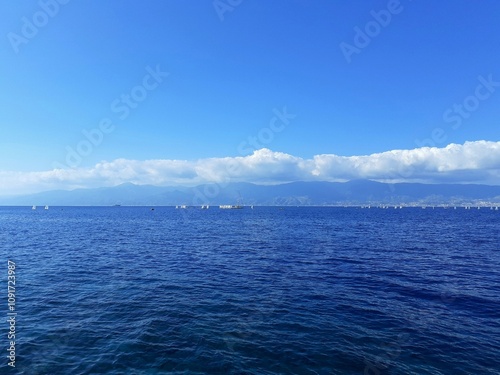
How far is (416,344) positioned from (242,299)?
16301 mm

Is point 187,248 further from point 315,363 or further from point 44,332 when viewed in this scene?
point 315,363

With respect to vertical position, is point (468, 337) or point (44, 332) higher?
point (44, 332)

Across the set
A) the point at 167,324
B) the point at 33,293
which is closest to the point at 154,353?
the point at 167,324

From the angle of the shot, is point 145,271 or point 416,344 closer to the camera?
point 416,344

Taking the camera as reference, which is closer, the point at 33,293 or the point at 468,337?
the point at 468,337

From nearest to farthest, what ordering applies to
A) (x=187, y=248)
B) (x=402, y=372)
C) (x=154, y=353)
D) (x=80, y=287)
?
1. (x=402, y=372)
2. (x=154, y=353)
3. (x=80, y=287)
4. (x=187, y=248)

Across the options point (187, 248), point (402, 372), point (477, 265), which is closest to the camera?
point (402, 372)

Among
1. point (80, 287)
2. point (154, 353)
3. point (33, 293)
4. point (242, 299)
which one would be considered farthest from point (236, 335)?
point (33, 293)

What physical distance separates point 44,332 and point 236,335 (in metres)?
15.3

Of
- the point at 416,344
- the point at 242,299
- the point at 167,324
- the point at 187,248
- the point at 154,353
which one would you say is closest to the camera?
the point at 154,353

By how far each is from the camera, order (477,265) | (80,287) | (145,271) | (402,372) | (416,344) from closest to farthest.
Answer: (402,372) < (416,344) < (80,287) < (145,271) < (477,265)

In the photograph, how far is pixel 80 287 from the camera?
34.6 m

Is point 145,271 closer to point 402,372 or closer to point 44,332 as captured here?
point 44,332

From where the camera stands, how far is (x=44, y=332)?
883 inches
